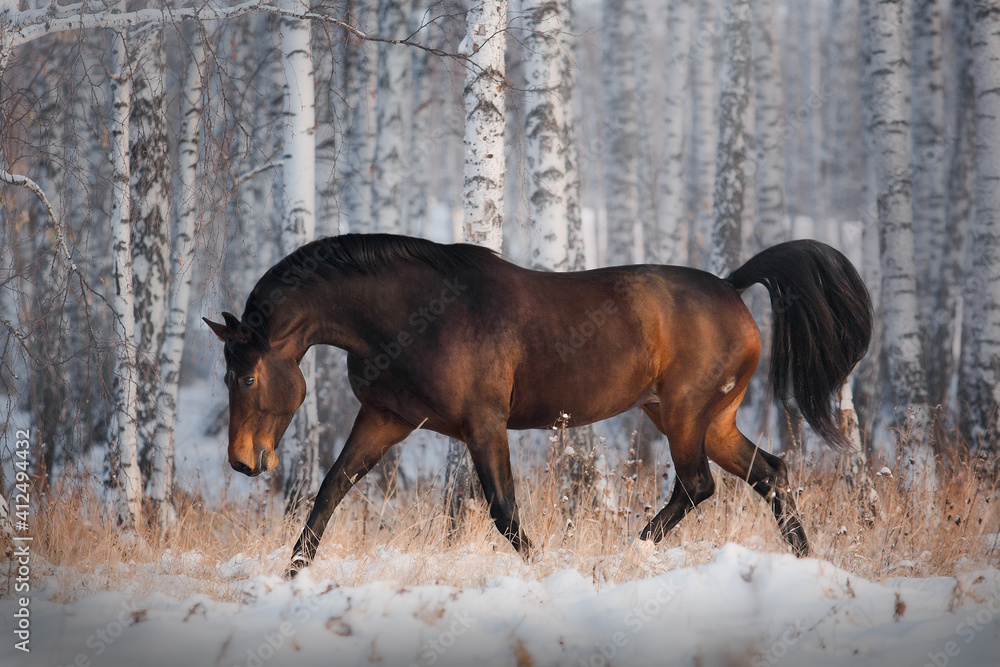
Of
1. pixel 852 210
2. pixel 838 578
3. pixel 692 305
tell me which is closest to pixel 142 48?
pixel 692 305

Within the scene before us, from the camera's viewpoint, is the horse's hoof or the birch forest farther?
the birch forest

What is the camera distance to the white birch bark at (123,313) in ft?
16.0

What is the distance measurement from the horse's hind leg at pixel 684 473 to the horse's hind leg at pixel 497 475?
83 centimetres

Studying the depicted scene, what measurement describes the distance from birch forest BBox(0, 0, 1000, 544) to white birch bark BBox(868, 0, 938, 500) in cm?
2

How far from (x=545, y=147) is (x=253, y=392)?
384 centimetres

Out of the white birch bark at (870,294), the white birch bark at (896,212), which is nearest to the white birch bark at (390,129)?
the white birch bark at (896,212)

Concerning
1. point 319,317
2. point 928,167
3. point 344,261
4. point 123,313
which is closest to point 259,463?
point 319,317

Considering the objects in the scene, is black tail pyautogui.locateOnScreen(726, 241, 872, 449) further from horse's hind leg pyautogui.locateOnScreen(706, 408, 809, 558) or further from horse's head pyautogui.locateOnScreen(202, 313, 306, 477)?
horse's head pyautogui.locateOnScreen(202, 313, 306, 477)

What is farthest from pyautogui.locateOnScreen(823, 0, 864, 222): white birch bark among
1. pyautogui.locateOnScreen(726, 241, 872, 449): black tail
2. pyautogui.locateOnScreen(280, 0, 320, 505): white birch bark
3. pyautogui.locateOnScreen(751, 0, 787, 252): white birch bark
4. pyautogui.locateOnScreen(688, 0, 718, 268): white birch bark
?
pyautogui.locateOnScreen(280, 0, 320, 505): white birch bark

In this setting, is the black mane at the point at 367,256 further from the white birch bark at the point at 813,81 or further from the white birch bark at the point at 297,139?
the white birch bark at the point at 813,81

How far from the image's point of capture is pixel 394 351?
145 inches

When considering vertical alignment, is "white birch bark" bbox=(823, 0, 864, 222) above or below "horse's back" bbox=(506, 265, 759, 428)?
above

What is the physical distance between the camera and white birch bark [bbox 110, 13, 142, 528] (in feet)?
16.0

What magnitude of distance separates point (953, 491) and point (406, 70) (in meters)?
6.74
